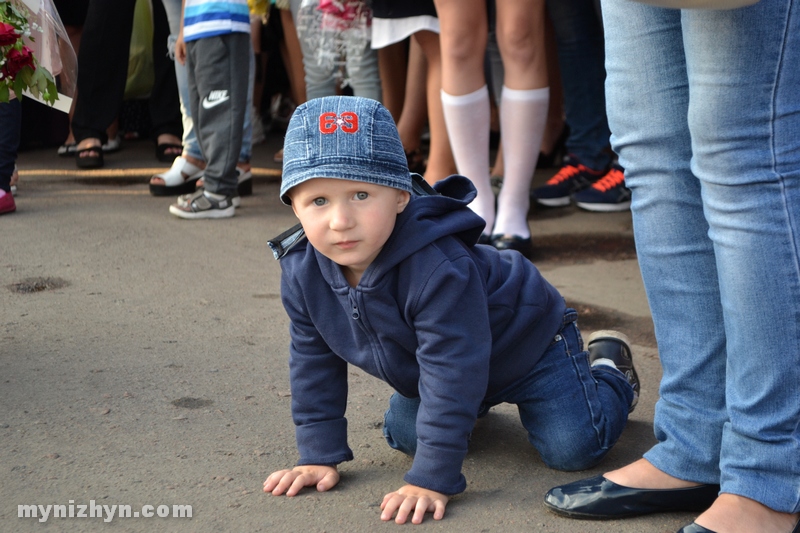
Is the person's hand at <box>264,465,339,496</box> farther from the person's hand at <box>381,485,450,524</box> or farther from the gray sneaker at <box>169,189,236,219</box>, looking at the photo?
the gray sneaker at <box>169,189,236,219</box>

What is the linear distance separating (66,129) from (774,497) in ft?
19.3

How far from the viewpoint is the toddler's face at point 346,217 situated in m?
1.78

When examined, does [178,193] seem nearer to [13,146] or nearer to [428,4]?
[13,146]

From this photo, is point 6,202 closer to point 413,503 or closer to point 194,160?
point 194,160

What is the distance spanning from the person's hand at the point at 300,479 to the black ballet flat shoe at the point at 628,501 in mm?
461

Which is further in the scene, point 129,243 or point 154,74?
point 154,74

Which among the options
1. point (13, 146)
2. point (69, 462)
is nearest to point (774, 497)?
point (69, 462)

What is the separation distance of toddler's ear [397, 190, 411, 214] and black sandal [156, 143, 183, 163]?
13.9 feet

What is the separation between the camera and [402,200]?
6.16ft

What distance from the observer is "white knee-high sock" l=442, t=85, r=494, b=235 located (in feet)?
12.5

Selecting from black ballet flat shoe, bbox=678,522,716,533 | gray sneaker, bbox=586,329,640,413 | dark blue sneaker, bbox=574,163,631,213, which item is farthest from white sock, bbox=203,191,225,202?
black ballet flat shoe, bbox=678,522,716,533

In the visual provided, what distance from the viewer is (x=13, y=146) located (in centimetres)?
436

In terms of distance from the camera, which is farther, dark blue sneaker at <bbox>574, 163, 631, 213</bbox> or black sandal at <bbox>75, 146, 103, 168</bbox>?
black sandal at <bbox>75, 146, 103, 168</bbox>

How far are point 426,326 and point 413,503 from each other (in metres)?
0.34
